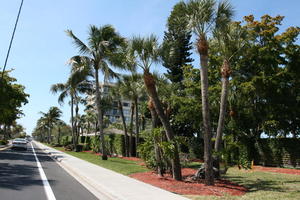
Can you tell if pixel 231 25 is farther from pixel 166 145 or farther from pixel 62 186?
pixel 62 186

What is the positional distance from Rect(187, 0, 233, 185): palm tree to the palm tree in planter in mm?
1685

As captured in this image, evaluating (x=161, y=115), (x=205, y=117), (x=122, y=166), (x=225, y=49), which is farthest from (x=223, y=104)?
(x=122, y=166)

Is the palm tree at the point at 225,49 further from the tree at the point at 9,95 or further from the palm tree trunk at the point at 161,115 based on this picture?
the tree at the point at 9,95

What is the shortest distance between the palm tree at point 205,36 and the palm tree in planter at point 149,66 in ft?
5.53

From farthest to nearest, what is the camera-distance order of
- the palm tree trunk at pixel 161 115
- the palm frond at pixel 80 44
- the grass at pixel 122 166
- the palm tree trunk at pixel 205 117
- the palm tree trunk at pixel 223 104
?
the palm frond at pixel 80 44, the grass at pixel 122 166, the palm tree trunk at pixel 161 115, the palm tree trunk at pixel 223 104, the palm tree trunk at pixel 205 117

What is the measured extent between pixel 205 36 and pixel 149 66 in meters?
2.79

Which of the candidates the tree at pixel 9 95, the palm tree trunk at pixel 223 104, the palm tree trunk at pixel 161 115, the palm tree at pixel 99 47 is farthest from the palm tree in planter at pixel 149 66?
the tree at pixel 9 95

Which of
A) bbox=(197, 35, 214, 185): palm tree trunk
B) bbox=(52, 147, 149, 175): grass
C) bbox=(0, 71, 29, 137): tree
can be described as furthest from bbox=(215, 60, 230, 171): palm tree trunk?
bbox=(0, 71, 29, 137): tree

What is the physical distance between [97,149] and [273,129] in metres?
24.0

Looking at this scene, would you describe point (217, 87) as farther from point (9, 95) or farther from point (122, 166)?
point (9, 95)

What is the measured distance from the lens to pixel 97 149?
36.8 meters

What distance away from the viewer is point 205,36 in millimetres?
11000

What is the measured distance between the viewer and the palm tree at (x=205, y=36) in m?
10.5

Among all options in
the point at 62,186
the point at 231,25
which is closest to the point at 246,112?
the point at 231,25
